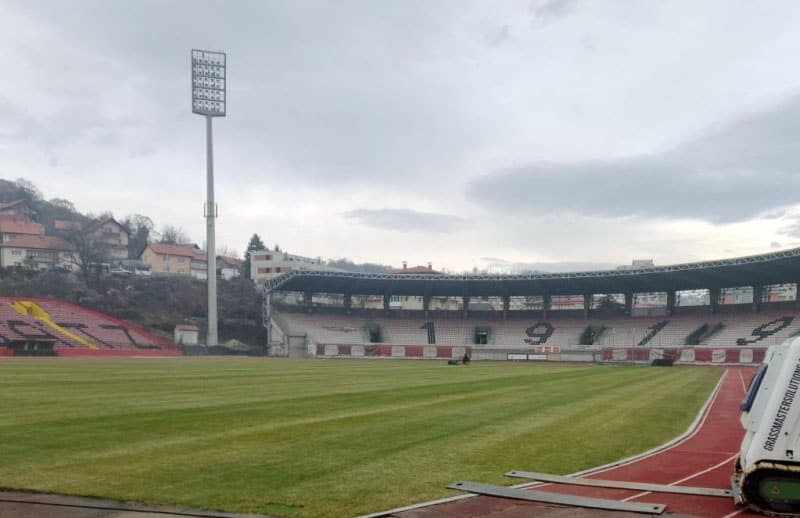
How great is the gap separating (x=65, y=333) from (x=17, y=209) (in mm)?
89852

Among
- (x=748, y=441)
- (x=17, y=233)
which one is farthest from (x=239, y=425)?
(x=17, y=233)

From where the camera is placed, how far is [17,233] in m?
119

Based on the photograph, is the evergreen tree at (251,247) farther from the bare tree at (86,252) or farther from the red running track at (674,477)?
the red running track at (674,477)

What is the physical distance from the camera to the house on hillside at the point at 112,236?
430 feet

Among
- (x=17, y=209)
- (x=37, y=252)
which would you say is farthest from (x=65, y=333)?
(x=17, y=209)

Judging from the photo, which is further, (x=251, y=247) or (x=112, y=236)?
(x=251, y=247)

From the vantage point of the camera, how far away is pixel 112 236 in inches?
5413

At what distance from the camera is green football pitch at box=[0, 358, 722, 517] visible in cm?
955

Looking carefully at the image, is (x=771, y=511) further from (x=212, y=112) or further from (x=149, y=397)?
(x=212, y=112)

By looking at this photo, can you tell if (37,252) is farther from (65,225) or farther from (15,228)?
(65,225)

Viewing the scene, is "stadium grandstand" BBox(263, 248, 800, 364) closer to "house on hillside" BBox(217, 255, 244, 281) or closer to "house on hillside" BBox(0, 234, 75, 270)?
"house on hillside" BBox(0, 234, 75, 270)

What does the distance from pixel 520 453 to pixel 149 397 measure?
14.4 meters

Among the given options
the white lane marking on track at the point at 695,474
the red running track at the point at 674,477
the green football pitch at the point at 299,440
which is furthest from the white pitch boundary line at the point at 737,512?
the green football pitch at the point at 299,440

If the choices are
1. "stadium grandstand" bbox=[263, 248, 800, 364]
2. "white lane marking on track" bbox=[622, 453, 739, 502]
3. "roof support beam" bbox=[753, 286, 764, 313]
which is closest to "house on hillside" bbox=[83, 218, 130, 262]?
"stadium grandstand" bbox=[263, 248, 800, 364]
